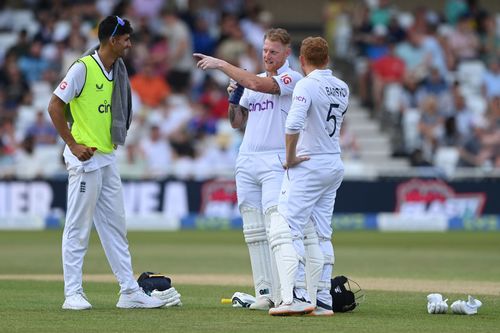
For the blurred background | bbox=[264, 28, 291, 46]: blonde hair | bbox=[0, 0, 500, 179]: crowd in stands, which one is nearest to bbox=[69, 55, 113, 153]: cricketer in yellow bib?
bbox=[264, 28, 291, 46]: blonde hair

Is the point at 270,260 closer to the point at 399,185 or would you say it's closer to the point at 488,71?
the point at 399,185

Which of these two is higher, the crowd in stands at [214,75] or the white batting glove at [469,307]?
the crowd in stands at [214,75]

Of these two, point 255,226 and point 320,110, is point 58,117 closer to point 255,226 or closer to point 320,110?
point 255,226

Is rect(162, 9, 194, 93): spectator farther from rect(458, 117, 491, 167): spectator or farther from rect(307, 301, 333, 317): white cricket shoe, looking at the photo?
rect(307, 301, 333, 317): white cricket shoe

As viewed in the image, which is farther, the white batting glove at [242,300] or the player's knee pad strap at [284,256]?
the white batting glove at [242,300]

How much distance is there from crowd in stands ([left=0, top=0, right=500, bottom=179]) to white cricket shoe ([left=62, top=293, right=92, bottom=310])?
12687 millimetres

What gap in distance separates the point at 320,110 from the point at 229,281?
3929 mm

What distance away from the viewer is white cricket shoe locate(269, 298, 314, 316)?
880cm

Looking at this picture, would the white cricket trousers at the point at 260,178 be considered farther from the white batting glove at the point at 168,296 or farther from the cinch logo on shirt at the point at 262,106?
the white batting glove at the point at 168,296

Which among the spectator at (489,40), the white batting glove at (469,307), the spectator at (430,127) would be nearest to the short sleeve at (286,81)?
the white batting glove at (469,307)

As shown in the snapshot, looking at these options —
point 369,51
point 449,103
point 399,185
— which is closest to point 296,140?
point 399,185

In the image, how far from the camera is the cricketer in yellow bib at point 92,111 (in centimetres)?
940

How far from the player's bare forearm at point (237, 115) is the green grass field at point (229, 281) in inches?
57.2

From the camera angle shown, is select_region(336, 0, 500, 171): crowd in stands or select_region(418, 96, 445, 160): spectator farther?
select_region(418, 96, 445, 160): spectator
